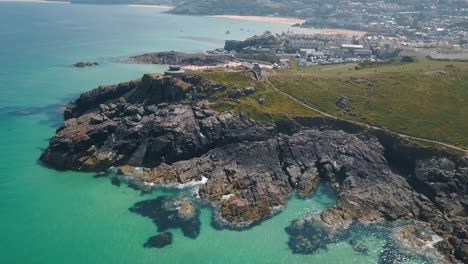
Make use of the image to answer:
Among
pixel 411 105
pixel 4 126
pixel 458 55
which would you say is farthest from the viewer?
pixel 458 55

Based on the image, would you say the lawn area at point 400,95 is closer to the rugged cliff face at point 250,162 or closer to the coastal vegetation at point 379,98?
the coastal vegetation at point 379,98

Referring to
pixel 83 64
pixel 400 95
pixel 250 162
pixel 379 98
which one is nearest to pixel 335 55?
pixel 400 95

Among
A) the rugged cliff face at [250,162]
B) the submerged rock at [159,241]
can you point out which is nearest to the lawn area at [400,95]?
the rugged cliff face at [250,162]

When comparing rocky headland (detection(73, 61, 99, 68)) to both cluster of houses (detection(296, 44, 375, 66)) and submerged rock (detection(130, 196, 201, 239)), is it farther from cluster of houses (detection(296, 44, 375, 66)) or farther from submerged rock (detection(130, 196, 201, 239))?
submerged rock (detection(130, 196, 201, 239))

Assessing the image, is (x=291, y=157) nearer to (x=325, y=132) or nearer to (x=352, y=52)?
(x=325, y=132)

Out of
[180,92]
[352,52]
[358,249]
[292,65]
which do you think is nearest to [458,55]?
[352,52]

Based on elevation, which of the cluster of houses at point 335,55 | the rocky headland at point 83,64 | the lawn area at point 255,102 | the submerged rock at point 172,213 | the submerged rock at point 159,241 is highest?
the cluster of houses at point 335,55

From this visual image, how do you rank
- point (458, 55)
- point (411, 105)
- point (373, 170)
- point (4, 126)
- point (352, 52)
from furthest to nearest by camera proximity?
point (352, 52) → point (458, 55) → point (4, 126) → point (411, 105) → point (373, 170)
